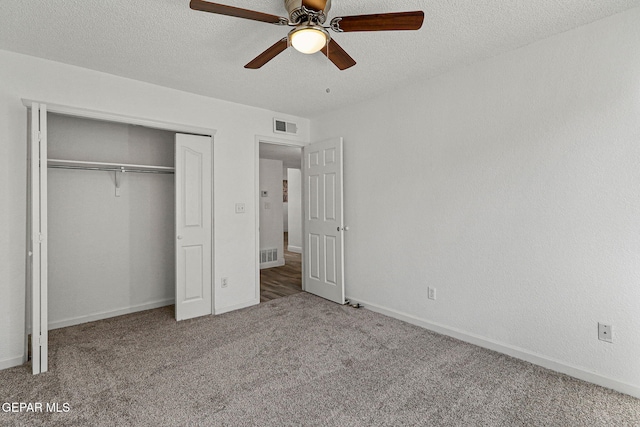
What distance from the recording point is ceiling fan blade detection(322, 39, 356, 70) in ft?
6.56

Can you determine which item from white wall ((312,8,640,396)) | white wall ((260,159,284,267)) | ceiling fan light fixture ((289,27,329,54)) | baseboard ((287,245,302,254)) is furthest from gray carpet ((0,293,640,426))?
baseboard ((287,245,302,254))

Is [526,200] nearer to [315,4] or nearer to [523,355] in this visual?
[523,355]

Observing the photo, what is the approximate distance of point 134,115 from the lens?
3.18 meters

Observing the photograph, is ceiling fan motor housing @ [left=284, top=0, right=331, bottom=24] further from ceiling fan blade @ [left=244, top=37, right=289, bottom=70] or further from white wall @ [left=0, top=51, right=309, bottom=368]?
white wall @ [left=0, top=51, right=309, bottom=368]

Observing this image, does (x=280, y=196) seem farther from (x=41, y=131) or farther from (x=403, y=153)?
(x=41, y=131)

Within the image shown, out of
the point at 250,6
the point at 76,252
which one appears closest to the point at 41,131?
the point at 76,252

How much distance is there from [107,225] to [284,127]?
242 cm

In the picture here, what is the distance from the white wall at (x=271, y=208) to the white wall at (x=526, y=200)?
3444mm

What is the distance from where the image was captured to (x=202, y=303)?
146 inches

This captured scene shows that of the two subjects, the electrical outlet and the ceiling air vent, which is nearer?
the electrical outlet

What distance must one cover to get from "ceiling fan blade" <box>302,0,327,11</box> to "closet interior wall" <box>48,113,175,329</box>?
296 centimetres

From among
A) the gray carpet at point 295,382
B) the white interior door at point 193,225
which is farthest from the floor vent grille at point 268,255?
the gray carpet at point 295,382

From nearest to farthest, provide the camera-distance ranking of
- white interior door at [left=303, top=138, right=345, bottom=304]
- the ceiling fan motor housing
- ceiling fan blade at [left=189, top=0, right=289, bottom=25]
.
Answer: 1. ceiling fan blade at [left=189, top=0, right=289, bottom=25]
2. the ceiling fan motor housing
3. white interior door at [left=303, top=138, right=345, bottom=304]

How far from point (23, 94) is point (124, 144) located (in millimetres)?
1132
